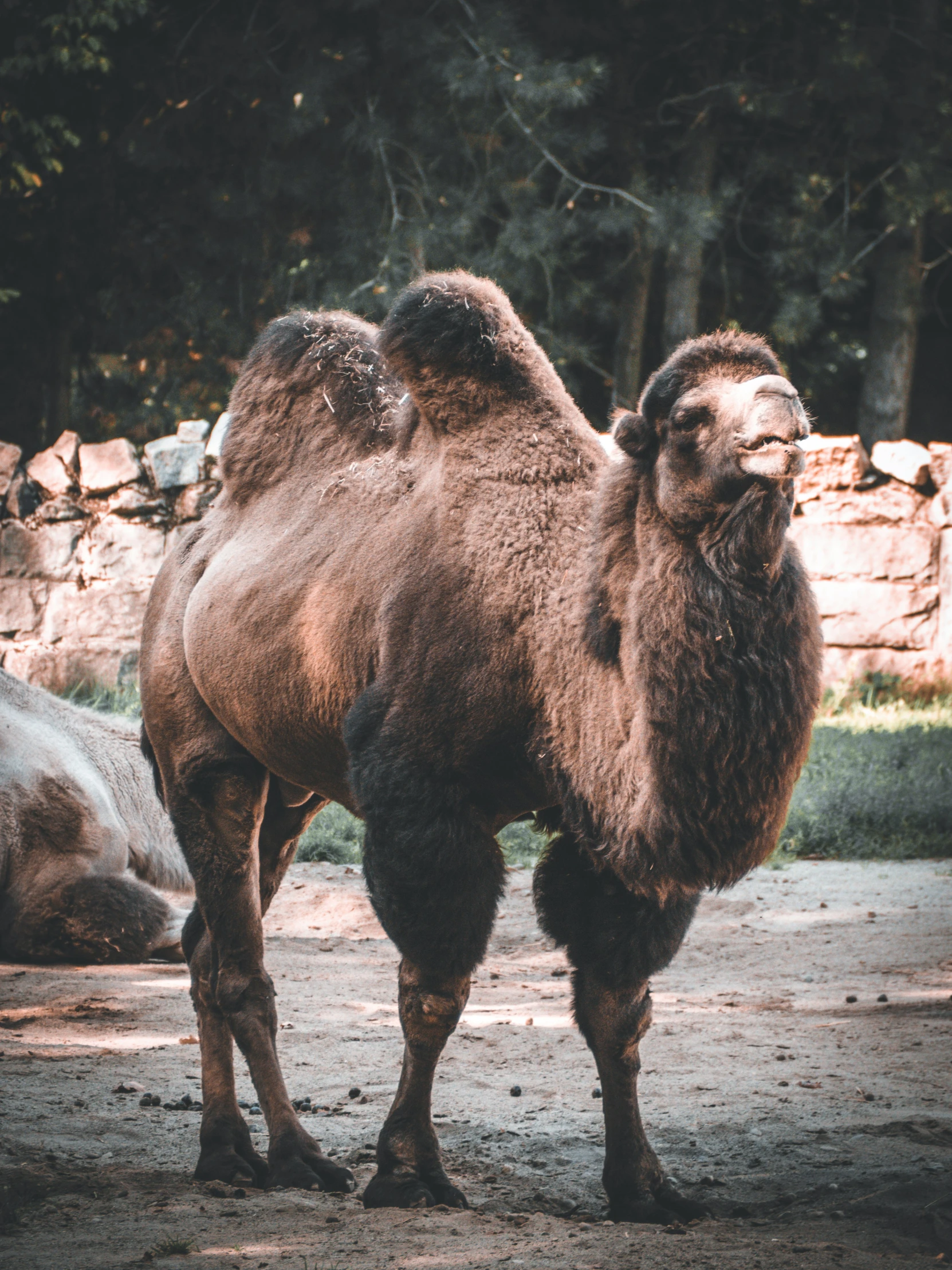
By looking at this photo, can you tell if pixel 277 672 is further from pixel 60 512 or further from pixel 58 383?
pixel 58 383

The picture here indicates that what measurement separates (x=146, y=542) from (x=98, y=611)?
0.72 m

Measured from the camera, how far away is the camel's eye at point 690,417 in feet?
8.79

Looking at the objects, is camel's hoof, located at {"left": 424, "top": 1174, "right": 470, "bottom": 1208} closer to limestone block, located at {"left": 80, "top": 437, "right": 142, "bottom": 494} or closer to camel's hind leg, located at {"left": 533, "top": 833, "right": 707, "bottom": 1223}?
camel's hind leg, located at {"left": 533, "top": 833, "right": 707, "bottom": 1223}

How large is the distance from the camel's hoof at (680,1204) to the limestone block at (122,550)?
28.7 ft

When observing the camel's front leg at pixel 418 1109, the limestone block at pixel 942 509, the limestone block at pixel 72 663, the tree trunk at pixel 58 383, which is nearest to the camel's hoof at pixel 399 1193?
the camel's front leg at pixel 418 1109

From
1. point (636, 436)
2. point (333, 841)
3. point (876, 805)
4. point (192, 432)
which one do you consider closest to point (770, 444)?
point (636, 436)

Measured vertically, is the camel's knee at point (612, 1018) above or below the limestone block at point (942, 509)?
below

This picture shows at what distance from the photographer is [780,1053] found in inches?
176

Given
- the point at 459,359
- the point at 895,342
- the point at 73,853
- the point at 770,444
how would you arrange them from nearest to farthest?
the point at 770,444 < the point at 459,359 < the point at 73,853 < the point at 895,342

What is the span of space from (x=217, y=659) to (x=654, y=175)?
1212 centimetres

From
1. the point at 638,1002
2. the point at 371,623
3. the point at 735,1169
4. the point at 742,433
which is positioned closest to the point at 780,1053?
the point at 735,1169

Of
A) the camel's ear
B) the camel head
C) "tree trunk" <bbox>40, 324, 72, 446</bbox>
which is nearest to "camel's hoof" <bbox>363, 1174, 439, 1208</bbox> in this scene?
the camel head

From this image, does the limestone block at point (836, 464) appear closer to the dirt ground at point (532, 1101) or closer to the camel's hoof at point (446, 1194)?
the dirt ground at point (532, 1101)

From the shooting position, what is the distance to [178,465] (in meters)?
11.1
